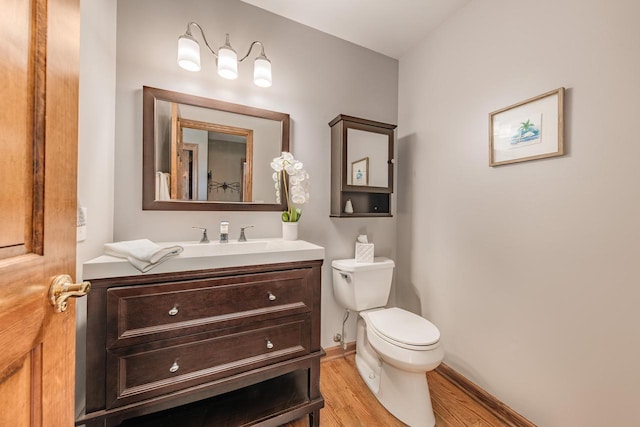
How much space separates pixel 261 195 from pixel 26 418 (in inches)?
53.2

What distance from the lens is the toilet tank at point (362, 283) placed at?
5.65 feet

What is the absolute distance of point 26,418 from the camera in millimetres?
451

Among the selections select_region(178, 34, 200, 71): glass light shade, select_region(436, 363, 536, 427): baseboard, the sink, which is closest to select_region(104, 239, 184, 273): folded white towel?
the sink

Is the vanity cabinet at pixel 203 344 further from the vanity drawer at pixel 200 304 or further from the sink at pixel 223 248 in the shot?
the sink at pixel 223 248

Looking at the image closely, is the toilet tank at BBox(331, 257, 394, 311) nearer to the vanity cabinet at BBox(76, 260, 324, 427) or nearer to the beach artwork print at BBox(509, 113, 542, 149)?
the vanity cabinet at BBox(76, 260, 324, 427)

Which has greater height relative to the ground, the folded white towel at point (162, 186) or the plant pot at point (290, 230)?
the folded white towel at point (162, 186)

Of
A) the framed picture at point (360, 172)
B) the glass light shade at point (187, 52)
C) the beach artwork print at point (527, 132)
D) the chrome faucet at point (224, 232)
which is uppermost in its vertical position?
the glass light shade at point (187, 52)

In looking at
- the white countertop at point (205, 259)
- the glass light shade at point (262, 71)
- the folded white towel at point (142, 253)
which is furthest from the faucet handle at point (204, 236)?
the glass light shade at point (262, 71)

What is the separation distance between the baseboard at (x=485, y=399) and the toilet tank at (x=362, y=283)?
0.64m

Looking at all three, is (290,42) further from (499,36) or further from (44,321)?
(44,321)

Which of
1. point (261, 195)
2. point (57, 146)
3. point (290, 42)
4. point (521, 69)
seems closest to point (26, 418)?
point (57, 146)

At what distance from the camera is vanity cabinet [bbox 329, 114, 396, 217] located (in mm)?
1828

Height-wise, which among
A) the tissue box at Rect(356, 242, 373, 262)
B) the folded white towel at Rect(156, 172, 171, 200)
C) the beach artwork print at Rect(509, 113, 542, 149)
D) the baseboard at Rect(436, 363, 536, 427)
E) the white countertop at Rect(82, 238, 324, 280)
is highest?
the beach artwork print at Rect(509, 113, 542, 149)

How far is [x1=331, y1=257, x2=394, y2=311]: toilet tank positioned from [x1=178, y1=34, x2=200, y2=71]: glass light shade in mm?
1540
